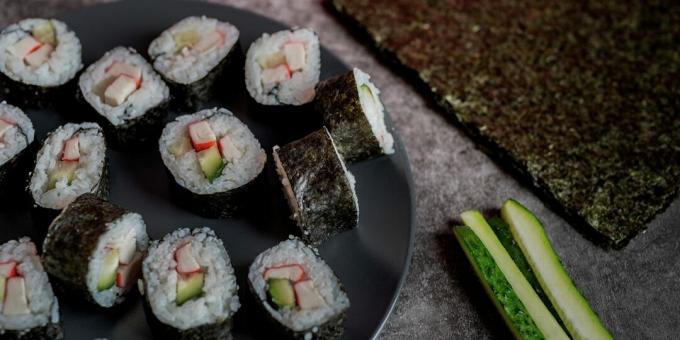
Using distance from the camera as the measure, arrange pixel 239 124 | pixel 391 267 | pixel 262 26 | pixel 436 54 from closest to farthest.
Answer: pixel 391 267 < pixel 239 124 < pixel 262 26 < pixel 436 54

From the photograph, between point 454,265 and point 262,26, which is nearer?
point 454,265

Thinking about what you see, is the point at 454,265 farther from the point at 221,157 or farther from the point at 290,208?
the point at 221,157

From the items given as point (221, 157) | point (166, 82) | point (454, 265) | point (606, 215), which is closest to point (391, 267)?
point (454, 265)

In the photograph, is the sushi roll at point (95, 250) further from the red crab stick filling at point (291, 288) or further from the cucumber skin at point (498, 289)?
the cucumber skin at point (498, 289)

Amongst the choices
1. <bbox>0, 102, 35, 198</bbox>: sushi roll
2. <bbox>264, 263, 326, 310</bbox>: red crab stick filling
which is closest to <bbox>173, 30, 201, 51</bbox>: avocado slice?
<bbox>0, 102, 35, 198</bbox>: sushi roll

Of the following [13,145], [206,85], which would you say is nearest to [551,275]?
[206,85]

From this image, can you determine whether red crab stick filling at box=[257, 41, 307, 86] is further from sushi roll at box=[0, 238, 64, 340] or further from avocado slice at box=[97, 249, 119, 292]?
sushi roll at box=[0, 238, 64, 340]

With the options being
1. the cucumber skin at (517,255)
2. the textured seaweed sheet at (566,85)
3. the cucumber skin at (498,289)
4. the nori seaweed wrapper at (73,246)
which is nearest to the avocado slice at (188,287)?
the nori seaweed wrapper at (73,246)

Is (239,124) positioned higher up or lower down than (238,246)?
higher up
